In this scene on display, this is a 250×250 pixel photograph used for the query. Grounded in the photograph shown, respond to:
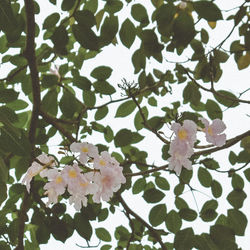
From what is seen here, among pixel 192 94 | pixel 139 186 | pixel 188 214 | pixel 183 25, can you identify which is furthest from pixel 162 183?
pixel 183 25

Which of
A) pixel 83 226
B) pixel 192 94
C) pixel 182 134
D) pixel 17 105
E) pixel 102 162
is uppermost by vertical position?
pixel 192 94

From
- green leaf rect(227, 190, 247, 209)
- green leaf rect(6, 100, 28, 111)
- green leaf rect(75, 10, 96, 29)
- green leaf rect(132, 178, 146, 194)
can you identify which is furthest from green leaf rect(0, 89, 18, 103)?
green leaf rect(227, 190, 247, 209)

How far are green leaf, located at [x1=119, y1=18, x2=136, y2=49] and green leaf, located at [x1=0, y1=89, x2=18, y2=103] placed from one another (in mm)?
569

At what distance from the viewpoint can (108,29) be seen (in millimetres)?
1444

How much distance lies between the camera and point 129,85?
165 centimetres

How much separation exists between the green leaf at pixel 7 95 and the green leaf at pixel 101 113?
0.38 metres

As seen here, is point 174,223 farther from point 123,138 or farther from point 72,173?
point 72,173

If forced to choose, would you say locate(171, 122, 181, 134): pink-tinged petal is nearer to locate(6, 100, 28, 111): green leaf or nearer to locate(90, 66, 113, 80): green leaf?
locate(90, 66, 113, 80): green leaf

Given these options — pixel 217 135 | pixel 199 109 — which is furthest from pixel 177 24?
pixel 199 109

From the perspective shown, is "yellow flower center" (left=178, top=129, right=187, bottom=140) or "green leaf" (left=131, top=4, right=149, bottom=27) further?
"green leaf" (left=131, top=4, right=149, bottom=27)

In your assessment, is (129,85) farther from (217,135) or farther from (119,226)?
(119,226)

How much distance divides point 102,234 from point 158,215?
1.27 feet

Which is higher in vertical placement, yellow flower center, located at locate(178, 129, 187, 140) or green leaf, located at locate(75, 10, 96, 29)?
green leaf, located at locate(75, 10, 96, 29)

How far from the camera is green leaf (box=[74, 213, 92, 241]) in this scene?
1.72 metres
